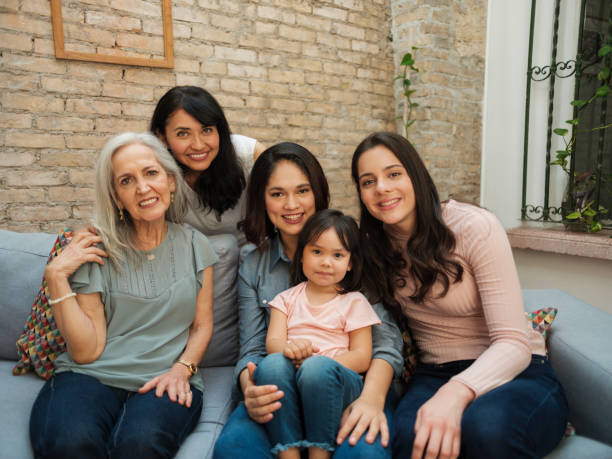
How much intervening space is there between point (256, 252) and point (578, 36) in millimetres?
2927

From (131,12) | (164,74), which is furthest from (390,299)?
(131,12)

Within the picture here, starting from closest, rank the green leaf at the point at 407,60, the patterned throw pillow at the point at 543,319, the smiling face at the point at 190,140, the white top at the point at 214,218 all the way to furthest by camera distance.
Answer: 1. the patterned throw pillow at the point at 543,319
2. the smiling face at the point at 190,140
3. the white top at the point at 214,218
4. the green leaf at the point at 407,60

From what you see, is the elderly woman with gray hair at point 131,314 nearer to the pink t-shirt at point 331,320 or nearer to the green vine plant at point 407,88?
the pink t-shirt at point 331,320

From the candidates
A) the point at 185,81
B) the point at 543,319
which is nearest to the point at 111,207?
the point at 543,319

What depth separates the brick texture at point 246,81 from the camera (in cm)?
276

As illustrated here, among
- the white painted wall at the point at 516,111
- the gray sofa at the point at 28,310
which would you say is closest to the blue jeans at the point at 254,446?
the gray sofa at the point at 28,310

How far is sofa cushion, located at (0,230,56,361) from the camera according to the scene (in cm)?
172

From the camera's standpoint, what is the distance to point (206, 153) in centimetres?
198

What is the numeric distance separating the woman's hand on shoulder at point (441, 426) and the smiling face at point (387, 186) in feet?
1.80

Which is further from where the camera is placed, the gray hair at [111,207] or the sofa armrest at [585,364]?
the gray hair at [111,207]

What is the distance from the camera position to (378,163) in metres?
1.41

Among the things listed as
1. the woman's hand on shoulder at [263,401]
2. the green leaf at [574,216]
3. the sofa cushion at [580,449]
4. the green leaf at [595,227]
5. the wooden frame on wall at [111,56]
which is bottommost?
the sofa cushion at [580,449]

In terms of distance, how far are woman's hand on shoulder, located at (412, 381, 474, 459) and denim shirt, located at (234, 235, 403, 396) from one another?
25 centimetres

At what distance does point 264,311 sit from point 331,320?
12.0 inches
